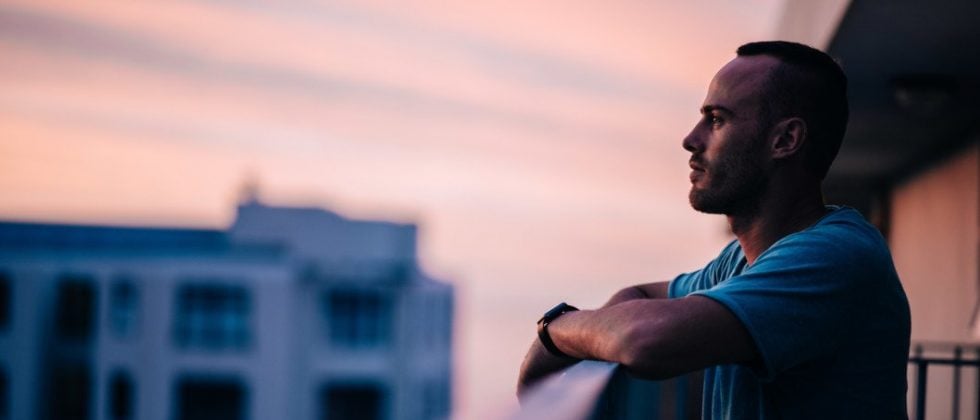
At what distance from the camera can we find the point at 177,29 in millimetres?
65875

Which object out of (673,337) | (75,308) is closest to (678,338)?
(673,337)

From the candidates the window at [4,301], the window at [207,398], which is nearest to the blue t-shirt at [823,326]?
the window at [207,398]

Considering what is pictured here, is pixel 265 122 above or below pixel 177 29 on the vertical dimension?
below

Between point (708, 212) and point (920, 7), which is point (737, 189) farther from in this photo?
point (920, 7)

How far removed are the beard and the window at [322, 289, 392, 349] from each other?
47.4 metres

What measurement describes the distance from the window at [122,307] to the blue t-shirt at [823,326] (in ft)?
160

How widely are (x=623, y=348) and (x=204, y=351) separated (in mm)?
48132

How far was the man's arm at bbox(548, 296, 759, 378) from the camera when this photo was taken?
1.70 m

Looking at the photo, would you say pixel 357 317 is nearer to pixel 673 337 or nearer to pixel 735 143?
pixel 735 143

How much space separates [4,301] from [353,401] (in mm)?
14737

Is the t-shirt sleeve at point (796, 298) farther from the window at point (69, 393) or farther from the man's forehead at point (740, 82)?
the window at point (69, 393)

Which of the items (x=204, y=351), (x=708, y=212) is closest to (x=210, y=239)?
(x=204, y=351)

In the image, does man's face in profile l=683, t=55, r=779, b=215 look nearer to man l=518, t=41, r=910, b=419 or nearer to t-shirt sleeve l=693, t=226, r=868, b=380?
man l=518, t=41, r=910, b=419

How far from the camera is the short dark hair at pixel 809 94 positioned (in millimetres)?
2014
